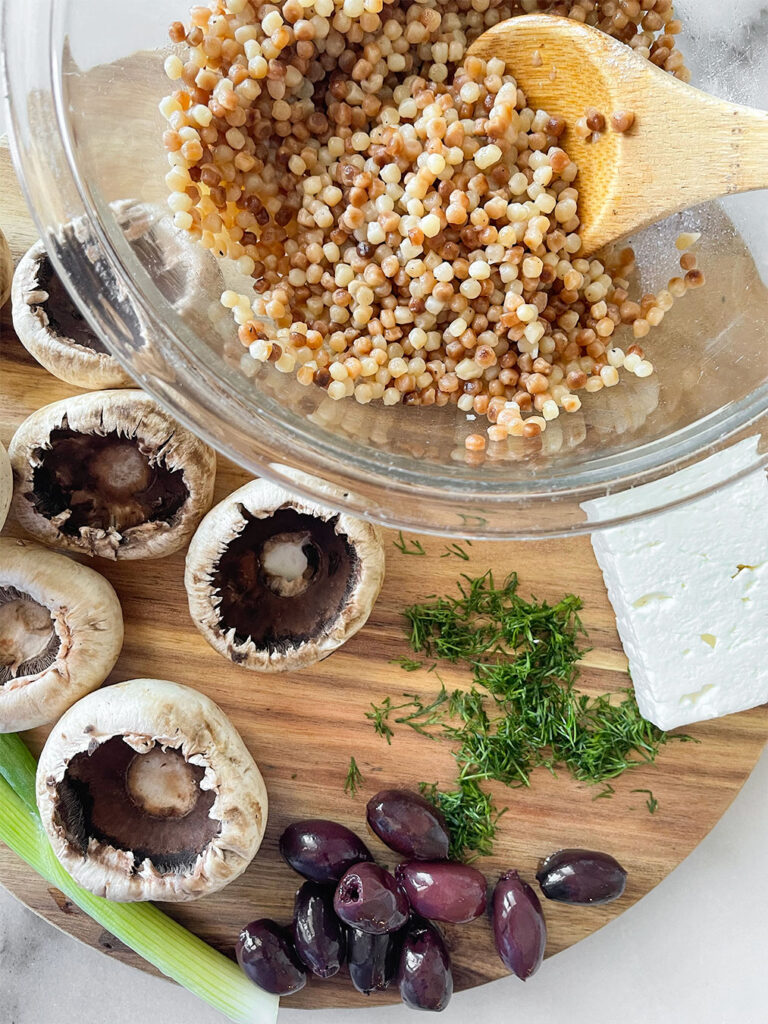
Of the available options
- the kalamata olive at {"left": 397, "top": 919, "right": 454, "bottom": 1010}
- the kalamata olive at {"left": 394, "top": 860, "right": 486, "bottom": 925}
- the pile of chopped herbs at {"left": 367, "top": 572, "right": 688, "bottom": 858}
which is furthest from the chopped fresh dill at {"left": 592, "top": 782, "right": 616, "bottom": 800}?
the kalamata olive at {"left": 397, "top": 919, "right": 454, "bottom": 1010}

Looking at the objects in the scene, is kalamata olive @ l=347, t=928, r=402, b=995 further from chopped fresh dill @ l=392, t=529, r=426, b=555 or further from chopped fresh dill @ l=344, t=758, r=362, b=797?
chopped fresh dill @ l=392, t=529, r=426, b=555

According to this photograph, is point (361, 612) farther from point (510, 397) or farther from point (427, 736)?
point (510, 397)

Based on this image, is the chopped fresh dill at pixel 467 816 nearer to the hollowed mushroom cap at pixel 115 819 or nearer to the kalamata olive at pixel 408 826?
the kalamata olive at pixel 408 826

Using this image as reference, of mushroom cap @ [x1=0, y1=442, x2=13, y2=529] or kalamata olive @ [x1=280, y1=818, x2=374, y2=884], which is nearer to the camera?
mushroom cap @ [x1=0, y1=442, x2=13, y2=529]

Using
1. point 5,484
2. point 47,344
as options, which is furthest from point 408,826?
point 47,344

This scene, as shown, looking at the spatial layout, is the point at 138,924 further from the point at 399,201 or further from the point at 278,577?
the point at 399,201
